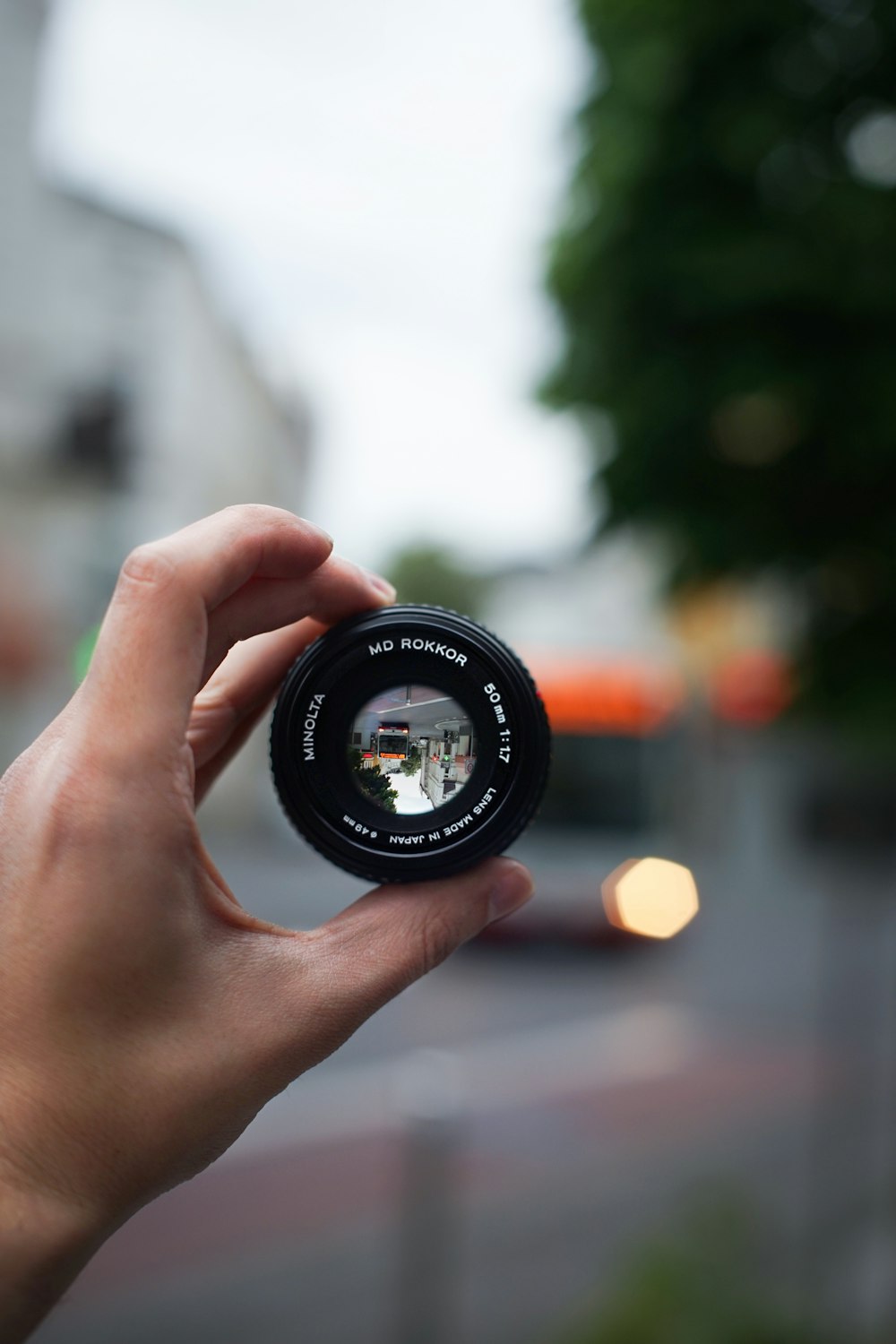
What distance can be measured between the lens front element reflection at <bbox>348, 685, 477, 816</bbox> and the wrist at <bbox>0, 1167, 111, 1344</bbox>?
519 mm

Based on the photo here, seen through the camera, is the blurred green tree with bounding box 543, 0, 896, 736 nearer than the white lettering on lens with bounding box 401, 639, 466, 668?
No

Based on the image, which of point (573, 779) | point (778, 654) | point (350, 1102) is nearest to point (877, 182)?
point (778, 654)

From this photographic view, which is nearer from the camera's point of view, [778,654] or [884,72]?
[884,72]

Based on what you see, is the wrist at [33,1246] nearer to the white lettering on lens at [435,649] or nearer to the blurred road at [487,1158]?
the white lettering on lens at [435,649]

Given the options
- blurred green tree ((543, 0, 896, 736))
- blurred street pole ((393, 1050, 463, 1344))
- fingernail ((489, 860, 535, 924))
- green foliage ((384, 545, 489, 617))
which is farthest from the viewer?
green foliage ((384, 545, 489, 617))

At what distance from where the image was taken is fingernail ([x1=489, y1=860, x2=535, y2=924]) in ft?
4.41

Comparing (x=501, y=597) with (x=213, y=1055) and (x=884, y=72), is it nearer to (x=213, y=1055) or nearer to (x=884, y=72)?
(x=884, y=72)

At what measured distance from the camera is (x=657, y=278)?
4219 mm

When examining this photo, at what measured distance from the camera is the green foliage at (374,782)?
4.51ft

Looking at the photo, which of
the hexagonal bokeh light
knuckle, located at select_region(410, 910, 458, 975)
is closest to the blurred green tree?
the hexagonal bokeh light

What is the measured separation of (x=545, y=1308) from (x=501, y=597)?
24317 millimetres

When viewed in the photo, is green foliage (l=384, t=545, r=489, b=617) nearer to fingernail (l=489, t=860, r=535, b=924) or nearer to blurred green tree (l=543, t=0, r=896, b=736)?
blurred green tree (l=543, t=0, r=896, b=736)

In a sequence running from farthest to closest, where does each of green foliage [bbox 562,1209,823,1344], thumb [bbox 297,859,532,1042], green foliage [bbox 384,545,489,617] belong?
green foliage [bbox 384,545,489,617] < green foliage [bbox 562,1209,823,1344] < thumb [bbox 297,859,532,1042]

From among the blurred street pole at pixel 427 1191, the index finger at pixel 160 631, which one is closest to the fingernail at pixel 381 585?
the index finger at pixel 160 631
